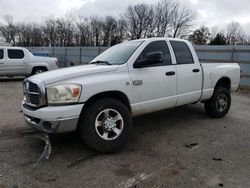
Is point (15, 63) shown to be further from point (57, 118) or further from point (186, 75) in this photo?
point (57, 118)

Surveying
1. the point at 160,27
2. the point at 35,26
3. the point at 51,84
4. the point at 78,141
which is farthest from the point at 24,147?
the point at 35,26

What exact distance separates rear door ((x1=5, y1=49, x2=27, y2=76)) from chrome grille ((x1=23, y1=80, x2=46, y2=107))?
Result: 9.71 metres

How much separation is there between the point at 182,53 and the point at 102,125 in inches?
96.5

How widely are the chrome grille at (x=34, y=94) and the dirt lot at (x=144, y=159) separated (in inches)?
30.8

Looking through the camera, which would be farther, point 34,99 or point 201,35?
point 201,35

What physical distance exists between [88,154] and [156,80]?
1.71 metres

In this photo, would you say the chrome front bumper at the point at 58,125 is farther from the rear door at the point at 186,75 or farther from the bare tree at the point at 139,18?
the bare tree at the point at 139,18

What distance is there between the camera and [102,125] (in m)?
4.04

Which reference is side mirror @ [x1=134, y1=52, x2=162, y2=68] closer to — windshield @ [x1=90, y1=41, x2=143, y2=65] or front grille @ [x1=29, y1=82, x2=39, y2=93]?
windshield @ [x1=90, y1=41, x2=143, y2=65]

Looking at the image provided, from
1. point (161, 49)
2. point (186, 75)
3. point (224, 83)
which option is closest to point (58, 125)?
point (161, 49)

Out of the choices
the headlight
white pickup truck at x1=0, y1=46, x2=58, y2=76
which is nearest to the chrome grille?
the headlight

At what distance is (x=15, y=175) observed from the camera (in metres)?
3.41

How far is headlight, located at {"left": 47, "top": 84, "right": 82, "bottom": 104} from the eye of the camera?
3693 millimetres

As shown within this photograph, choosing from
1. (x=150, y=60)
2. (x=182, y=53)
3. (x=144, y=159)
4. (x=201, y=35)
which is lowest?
(x=144, y=159)
